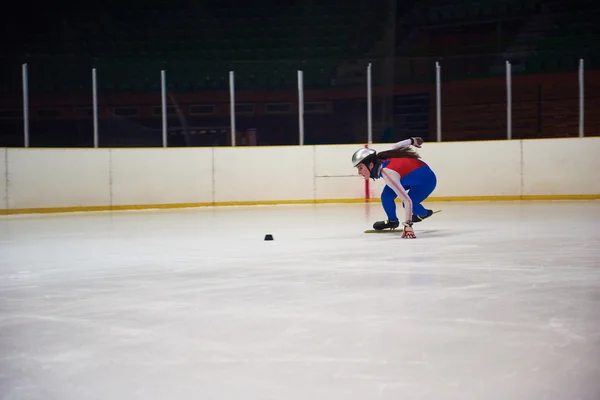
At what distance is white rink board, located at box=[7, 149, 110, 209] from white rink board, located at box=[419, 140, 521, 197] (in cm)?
529

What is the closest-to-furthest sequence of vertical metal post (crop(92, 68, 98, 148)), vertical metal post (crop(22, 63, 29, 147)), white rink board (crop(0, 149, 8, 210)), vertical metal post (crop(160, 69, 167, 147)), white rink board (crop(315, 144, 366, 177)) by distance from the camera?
white rink board (crop(0, 149, 8, 210)) < vertical metal post (crop(22, 63, 29, 147)) < vertical metal post (crop(92, 68, 98, 148)) < vertical metal post (crop(160, 69, 167, 147)) < white rink board (crop(315, 144, 366, 177))

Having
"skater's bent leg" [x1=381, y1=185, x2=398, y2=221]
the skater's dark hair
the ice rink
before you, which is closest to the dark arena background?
"skater's bent leg" [x1=381, y1=185, x2=398, y2=221]

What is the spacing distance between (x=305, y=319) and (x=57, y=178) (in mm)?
9057

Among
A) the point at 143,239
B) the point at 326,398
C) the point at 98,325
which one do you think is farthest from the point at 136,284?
the point at 143,239

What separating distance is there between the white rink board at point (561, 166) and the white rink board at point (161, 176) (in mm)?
5316

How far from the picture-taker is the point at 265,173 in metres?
12.3

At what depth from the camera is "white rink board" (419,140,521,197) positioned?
1218 centimetres

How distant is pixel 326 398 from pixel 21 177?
9871 millimetres

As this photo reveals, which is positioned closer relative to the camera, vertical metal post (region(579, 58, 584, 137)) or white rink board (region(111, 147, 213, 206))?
white rink board (region(111, 147, 213, 206))

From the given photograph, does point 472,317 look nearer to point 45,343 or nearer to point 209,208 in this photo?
point 45,343

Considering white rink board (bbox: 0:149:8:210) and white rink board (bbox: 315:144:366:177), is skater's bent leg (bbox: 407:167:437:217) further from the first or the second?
white rink board (bbox: 0:149:8:210)

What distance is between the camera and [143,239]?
677 cm

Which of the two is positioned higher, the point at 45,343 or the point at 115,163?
the point at 115,163

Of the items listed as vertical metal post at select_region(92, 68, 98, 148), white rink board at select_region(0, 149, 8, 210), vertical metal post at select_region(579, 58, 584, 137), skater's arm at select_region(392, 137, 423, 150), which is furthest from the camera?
vertical metal post at select_region(579, 58, 584, 137)
